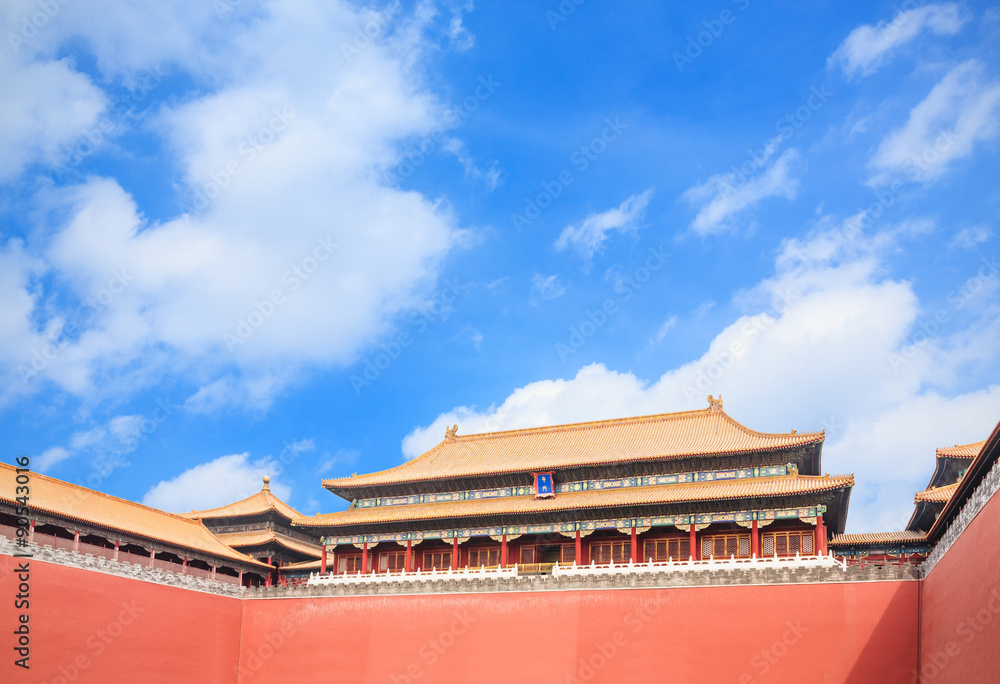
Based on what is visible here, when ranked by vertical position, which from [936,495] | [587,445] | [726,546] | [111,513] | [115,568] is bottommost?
[115,568]

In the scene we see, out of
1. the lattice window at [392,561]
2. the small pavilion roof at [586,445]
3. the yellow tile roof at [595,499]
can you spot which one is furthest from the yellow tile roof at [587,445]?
the lattice window at [392,561]

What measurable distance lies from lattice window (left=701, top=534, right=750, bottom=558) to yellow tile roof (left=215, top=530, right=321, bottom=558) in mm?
14585

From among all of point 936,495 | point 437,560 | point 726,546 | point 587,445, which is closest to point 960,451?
point 936,495

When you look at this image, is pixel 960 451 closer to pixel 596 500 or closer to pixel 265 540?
pixel 596 500

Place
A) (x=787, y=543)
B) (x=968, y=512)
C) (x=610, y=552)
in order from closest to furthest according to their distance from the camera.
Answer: (x=968, y=512), (x=787, y=543), (x=610, y=552)

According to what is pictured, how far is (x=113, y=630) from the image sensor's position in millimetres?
21938

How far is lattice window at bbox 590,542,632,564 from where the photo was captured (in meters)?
25.6

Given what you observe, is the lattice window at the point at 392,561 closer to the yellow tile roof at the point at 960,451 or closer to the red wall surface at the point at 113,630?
the red wall surface at the point at 113,630

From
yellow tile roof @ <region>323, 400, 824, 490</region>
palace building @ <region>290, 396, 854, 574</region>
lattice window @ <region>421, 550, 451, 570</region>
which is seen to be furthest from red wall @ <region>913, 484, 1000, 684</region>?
lattice window @ <region>421, 550, 451, 570</region>

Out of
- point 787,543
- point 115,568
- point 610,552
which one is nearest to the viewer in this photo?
point 115,568

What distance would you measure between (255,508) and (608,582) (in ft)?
50.5

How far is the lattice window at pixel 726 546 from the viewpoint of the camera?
79.4ft

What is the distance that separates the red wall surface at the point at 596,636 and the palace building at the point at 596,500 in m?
2.19

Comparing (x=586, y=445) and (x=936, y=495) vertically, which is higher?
(x=586, y=445)
